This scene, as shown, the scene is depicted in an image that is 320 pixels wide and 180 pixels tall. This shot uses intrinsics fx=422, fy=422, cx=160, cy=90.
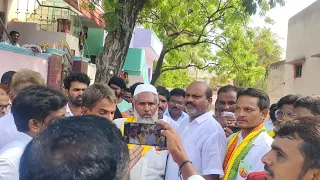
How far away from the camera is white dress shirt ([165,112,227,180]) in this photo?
317 centimetres

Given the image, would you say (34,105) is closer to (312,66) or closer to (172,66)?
(312,66)

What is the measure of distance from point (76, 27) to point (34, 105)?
1424 centimetres

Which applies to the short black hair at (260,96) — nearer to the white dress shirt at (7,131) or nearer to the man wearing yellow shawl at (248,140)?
the man wearing yellow shawl at (248,140)

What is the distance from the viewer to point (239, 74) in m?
17.5

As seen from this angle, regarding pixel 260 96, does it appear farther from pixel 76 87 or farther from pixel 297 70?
pixel 297 70

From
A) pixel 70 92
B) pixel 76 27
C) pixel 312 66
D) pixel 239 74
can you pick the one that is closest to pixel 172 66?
pixel 239 74

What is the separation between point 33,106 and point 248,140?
154 cm

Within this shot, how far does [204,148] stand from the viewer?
10.7 ft

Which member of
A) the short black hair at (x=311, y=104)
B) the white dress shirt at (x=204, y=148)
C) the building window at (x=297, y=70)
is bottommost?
the white dress shirt at (x=204, y=148)

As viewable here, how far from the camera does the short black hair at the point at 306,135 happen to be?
1.79 metres

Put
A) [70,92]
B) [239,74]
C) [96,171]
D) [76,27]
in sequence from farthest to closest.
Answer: [239,74] → [76,27] → [70,92] → [96,171]

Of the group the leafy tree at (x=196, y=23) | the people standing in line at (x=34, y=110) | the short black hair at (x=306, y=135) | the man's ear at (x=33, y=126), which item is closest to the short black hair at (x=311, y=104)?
the short black hair at (x=306, y=135)

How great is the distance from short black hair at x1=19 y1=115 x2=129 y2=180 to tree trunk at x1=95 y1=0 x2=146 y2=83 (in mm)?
7199

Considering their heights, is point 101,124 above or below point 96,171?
above
